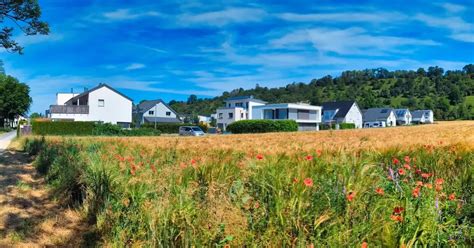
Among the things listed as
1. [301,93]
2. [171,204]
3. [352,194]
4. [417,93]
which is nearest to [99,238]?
[171,204]

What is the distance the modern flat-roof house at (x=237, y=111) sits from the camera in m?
80.2

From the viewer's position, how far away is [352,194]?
290cm

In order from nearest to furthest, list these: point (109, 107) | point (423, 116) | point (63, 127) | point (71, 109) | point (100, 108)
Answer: point (63, 127), point (100, 108), point (109, 107), point (71, 109), point (423, 116)

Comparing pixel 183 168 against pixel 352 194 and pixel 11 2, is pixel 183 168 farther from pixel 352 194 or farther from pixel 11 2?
pixel 11 2

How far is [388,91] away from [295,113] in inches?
2840

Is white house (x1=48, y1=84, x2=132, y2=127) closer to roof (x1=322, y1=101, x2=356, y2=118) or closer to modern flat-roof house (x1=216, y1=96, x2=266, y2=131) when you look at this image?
modern flat-roof house (x1=216, y1=96, x2=266, y2=131)

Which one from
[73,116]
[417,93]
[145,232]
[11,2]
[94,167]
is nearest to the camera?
[145,232]

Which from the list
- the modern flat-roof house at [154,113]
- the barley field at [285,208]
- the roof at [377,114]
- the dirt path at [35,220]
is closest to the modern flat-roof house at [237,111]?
the modern flat-roof house at [154,113]

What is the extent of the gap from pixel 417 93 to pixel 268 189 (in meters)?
132

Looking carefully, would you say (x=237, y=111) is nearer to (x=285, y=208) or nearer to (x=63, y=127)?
(x=63, y=127)

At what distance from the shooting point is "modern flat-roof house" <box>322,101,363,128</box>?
282 feet

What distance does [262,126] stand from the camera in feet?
159

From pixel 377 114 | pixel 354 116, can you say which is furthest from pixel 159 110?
pixel 377 114

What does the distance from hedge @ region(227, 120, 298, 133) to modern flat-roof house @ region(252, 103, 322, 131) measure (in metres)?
14.6
